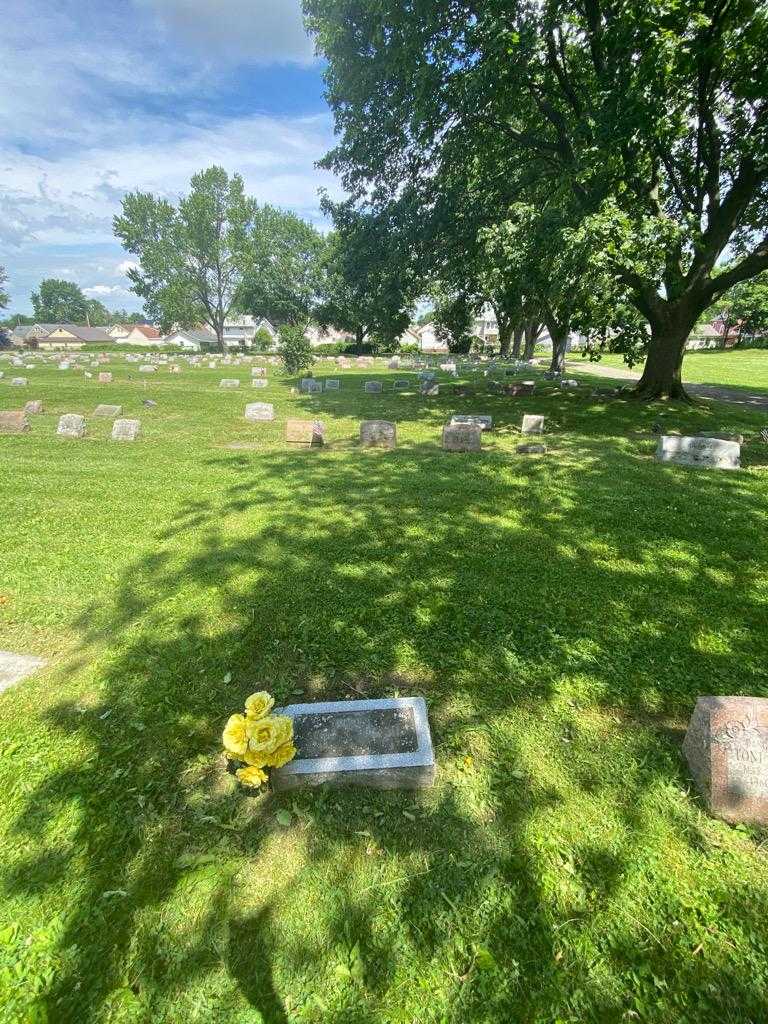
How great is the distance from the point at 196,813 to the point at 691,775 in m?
2.78

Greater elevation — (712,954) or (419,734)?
(419,734)

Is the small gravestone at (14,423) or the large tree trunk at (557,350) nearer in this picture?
the small gravestone at (14,423)

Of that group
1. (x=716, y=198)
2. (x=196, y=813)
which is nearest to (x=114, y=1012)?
(x=196, y=813)

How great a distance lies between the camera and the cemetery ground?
6.29 ft

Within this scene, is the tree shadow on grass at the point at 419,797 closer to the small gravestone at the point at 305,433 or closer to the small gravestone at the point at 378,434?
the small gravestone at the point at 378,434

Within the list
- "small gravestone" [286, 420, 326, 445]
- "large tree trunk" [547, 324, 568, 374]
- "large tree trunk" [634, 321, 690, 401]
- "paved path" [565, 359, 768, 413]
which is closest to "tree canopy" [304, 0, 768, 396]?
"large tree trunk" [634, 321, 690, 401]

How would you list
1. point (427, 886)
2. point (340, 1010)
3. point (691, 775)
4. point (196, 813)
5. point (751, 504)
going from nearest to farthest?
1. point (340, 1010)
2. point (427, 886)
3. point (196, 813)
4. point (691, 775)
5. point (751, 504)

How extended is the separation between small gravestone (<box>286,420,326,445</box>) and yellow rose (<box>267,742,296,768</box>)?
8810 mm

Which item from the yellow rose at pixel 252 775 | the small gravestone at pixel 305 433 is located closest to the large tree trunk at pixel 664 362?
the small gravestone at pixel 305 433

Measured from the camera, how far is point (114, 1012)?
182 centimetres

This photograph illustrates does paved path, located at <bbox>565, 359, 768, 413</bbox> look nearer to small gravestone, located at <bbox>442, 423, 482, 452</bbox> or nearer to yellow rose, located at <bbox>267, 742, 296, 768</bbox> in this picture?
small gravestone, located at <bbox>442, 423, 482, 452</bbox>

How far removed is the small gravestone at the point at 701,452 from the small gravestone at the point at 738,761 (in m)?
7.23

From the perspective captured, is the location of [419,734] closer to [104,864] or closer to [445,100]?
[104,864]

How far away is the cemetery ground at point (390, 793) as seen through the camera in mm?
1916
